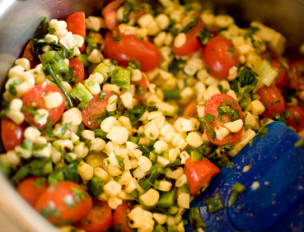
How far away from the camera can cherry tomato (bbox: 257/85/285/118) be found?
1640 millimetres

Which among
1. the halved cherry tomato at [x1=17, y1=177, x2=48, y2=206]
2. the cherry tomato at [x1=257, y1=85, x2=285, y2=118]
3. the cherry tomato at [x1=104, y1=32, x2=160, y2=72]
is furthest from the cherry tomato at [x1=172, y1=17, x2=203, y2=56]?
the halved cherry tomato at [x1=17, y1=177, x2=48, y2=206]

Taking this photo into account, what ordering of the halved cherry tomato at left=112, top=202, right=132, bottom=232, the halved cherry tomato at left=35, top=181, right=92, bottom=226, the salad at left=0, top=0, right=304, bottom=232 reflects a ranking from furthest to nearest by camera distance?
the halved cherry tomato at left=112, top=202, right=132, bottom=232 < the salad at left=0, top=0, right=304, bottom=232 < the halved cherry tomato at left=35, top=181, right=92, bottom=226

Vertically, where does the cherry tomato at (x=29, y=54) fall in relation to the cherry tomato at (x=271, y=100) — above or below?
above

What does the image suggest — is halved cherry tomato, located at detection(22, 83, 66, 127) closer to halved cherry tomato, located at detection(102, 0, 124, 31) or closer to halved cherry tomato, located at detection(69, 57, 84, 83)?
halved cherry tomato, located at detection(69, 57, 84, 83)

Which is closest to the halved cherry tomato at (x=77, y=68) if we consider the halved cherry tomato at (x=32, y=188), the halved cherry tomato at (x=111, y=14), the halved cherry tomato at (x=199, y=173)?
the halved cherry tomato at (x=111, y=14)

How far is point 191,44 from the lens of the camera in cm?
172

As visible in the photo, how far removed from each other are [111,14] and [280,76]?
0.90 m

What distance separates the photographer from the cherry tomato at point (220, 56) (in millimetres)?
1656

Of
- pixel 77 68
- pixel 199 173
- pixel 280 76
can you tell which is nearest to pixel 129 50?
pixel 77 68

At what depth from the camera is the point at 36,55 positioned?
145 cm

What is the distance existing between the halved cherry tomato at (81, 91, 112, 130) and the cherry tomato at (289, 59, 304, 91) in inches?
38.8

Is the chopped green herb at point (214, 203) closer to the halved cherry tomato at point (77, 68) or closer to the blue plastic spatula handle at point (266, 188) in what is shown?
the blue plastic spatula handle at point (266, 188)

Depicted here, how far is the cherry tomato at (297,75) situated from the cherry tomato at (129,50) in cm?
73

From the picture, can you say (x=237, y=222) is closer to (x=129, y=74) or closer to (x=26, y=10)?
(x=129, y=74)
